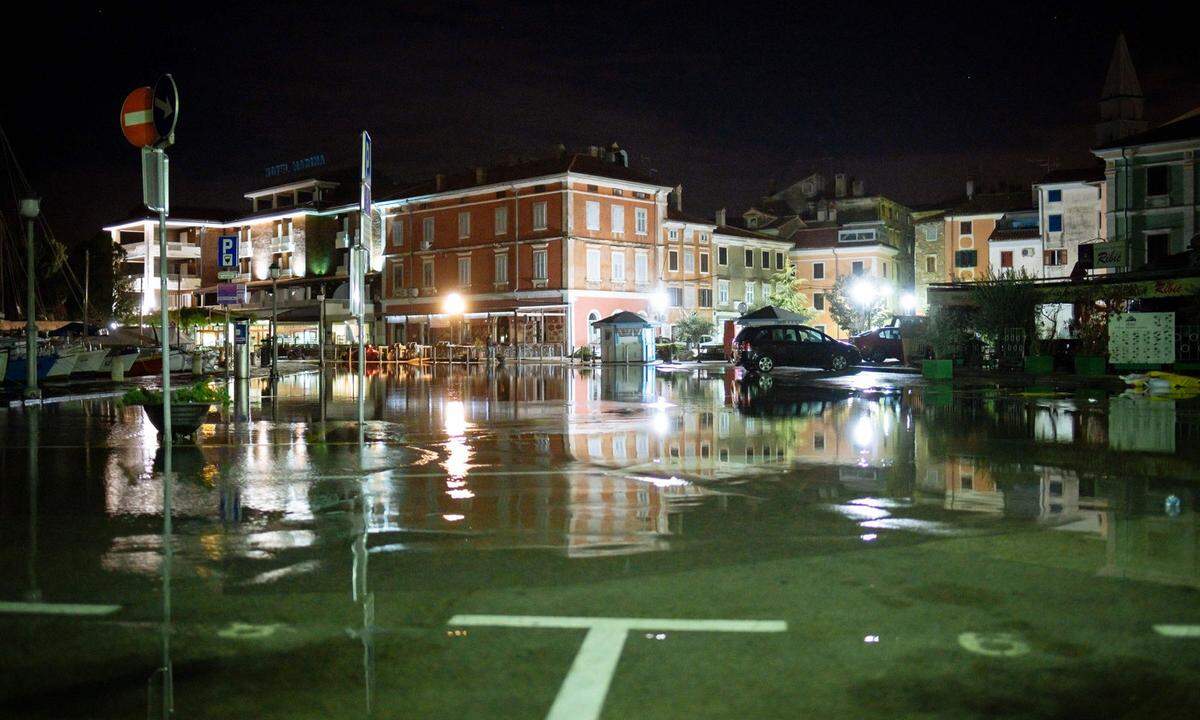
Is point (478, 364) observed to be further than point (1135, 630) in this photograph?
Yes

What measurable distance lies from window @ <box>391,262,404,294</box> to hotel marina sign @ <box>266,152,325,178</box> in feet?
48.5

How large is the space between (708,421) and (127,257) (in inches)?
3504

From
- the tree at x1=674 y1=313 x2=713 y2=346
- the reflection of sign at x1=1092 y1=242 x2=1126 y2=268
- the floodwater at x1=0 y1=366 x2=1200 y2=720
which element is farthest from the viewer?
the tree at x1=674 y1=313 x2=713 y2=346

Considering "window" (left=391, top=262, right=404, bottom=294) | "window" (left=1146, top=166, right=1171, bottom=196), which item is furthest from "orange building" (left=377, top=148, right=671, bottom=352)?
"window" (left=1146, top=166, right=1171, bottom=196)

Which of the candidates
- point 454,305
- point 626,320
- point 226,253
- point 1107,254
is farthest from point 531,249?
point 226,253

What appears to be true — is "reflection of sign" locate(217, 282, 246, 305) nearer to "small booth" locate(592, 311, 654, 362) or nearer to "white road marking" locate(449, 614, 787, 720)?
"small booth" locate(592, 311, 654, 362)

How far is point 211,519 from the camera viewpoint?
818cm

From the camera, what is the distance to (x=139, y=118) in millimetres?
11297

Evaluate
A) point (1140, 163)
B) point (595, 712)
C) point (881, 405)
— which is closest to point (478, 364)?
point (1140, 163)

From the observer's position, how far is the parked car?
46062 millimetres

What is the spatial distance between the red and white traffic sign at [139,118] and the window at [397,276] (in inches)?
2548

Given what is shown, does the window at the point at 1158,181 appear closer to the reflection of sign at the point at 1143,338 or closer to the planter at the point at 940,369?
the reflection of sign at the point at 1143,338

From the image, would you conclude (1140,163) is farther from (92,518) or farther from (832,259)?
(92,518)

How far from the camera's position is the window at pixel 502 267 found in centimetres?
A: 6844
